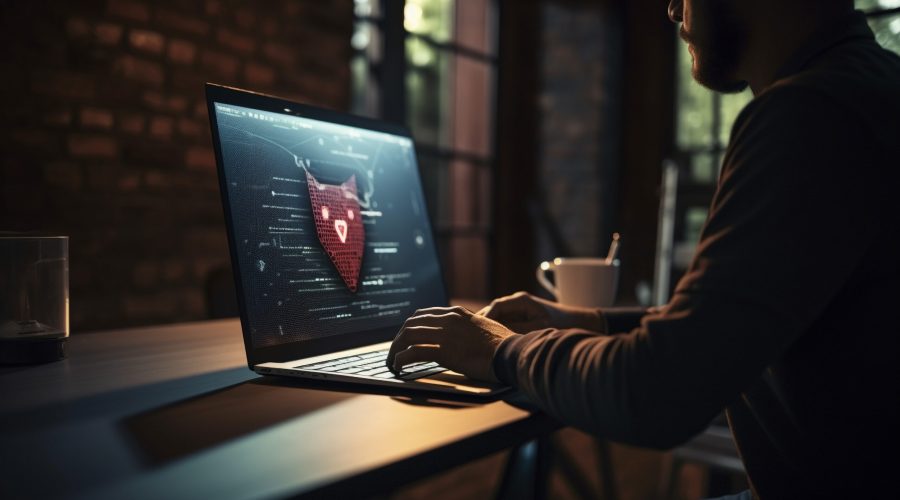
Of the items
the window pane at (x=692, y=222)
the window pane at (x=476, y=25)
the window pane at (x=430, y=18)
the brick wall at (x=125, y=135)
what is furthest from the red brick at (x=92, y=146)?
the window pane at (x=692, y=222)

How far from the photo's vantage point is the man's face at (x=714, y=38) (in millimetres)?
813

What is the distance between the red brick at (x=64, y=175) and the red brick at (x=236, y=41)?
706mm

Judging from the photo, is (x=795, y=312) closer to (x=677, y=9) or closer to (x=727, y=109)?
(x=677, y=9)

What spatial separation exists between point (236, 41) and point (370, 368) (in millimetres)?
2106

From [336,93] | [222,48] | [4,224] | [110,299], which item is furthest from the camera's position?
[336,93]

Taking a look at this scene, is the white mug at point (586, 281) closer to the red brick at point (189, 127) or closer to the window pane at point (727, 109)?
the red brick at point (189, 127)

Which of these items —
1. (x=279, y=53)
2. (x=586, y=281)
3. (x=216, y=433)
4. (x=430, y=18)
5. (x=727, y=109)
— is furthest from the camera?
(x=727, y=109)

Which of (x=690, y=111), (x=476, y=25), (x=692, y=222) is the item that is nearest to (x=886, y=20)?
(x=690, y=111)

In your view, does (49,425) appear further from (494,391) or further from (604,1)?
(604,1)

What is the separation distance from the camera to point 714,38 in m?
0.84

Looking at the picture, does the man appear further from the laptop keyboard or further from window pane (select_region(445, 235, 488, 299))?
window pane (select_region(445, 235, 488, 299))

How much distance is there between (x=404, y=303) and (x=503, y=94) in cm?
340

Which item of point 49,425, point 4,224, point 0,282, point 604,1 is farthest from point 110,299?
point 604,1

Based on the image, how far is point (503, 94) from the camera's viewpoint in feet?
14.0
